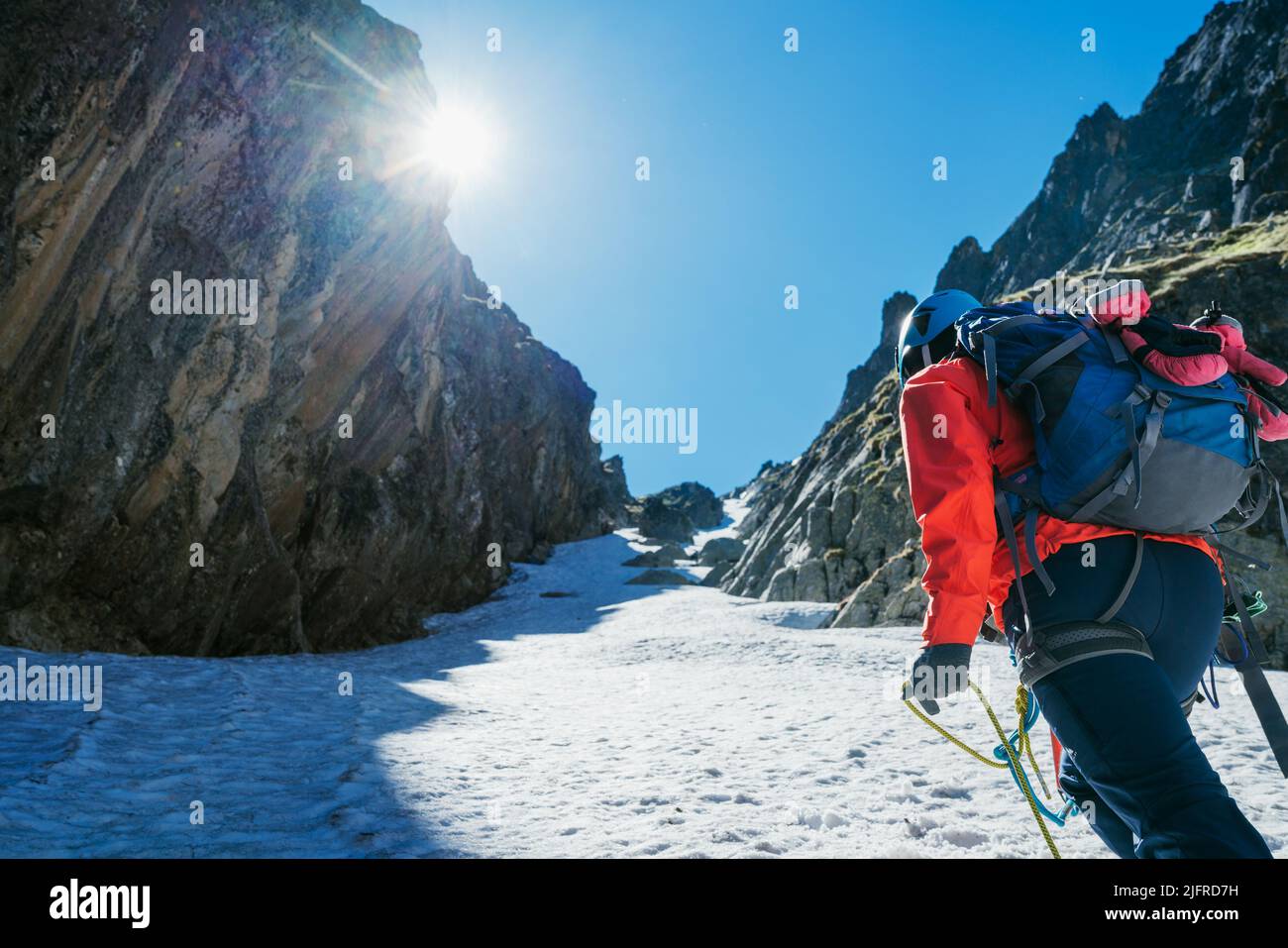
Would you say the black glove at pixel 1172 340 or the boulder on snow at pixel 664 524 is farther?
the boulder on snow at pixel 664 524

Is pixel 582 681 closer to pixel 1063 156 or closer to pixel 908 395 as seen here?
pixel 908 395

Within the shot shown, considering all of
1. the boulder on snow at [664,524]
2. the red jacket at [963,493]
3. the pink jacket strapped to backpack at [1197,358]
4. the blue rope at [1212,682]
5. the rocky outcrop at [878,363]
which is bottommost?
the boulder on snow at [664,524]

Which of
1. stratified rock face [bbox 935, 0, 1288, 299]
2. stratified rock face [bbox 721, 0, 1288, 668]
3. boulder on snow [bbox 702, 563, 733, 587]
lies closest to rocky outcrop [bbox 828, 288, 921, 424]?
stratified rock face [bbox 721, 0, 1288, 668]

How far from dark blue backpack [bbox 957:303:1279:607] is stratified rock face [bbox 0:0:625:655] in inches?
546

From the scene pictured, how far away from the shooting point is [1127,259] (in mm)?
43188

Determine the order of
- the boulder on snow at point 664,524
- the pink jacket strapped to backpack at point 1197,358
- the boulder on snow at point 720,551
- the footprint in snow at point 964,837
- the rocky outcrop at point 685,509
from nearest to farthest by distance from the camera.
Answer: the pink jacket strapped to backpack at point 1197,358, the footprint in snow at point 964,837, the boulder on snow at point 720,551, the boulder on snow at point 664,524, the rocky outcrop at point 685,509

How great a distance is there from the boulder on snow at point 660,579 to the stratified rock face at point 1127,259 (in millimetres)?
3428

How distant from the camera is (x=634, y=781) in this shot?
22.5 feet

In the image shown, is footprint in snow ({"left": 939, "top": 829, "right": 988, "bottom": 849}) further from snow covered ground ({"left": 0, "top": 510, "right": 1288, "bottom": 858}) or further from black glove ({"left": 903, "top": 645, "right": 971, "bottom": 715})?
black glove ({"left": 903, "top": 645, "right": 971, "bottom": 715})

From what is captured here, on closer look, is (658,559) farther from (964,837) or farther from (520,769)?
(964,837)

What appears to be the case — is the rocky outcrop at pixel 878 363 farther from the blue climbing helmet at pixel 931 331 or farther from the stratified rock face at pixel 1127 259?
the blue climbing helmet at pixel 931 331

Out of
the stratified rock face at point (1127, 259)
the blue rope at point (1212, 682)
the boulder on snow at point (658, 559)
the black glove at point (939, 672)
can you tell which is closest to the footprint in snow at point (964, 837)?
the blue rope at point (1212, 682)

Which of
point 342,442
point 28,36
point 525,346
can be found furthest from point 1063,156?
point 28,36

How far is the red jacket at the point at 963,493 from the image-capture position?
9.31 ft
